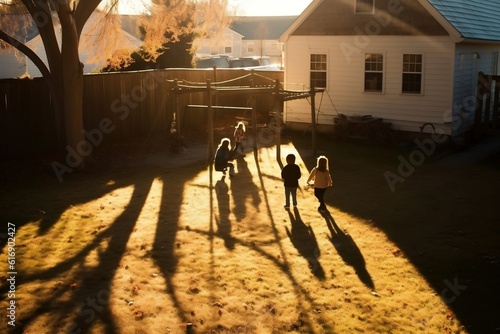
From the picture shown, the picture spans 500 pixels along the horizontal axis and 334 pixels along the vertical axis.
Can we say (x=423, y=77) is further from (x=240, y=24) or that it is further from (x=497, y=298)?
(x=240, y=24)

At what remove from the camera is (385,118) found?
23.5 m

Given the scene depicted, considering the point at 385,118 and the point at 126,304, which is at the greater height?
the point at 385,118

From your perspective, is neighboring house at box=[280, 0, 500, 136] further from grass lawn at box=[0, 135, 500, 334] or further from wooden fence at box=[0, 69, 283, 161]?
grass lawn at box=[0, 135, 500, 334]

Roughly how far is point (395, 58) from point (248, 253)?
47.3 feet

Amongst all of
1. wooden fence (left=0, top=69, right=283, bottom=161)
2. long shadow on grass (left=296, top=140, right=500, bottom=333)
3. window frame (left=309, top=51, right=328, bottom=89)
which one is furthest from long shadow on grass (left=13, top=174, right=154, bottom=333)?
window frame (left=309, top=51, right=328, bottom=89)

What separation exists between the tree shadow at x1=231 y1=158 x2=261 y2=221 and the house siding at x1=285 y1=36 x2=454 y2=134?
6.89 meters

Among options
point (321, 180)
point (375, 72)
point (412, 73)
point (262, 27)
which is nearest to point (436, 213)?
point (321, 180)

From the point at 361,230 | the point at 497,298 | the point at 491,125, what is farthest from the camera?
the point at 491,125

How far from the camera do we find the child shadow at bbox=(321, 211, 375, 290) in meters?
10.1

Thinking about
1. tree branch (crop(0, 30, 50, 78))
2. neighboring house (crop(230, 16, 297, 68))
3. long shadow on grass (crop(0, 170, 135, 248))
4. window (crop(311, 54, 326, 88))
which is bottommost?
long shadow on grass (crop(0, 170, 135, 248))

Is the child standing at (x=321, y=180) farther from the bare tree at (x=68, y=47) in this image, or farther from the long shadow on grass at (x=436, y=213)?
the bare tree at (x=68, y=47)

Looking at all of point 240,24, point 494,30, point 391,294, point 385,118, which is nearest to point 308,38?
point 385,118

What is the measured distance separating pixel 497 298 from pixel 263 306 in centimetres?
371

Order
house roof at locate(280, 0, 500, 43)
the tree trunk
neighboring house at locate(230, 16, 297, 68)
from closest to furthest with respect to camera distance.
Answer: the tree trunk < house roof at locate(280, 0, 500, 43) < neighboring house at locate(230, 16, 297, 68)
